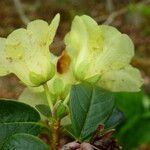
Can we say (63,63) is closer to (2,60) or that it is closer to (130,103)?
(2,60)

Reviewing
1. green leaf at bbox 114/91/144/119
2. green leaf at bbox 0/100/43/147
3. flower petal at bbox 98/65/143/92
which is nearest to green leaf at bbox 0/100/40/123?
green leaf at bbox 0/100/43/147

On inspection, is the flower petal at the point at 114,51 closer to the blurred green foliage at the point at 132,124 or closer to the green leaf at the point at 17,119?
the green leaf at the point at 17,119

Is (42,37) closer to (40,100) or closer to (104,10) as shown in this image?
(40,100)

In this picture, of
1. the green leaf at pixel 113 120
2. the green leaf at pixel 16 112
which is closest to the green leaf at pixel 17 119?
the green leaf at pixel 16 112

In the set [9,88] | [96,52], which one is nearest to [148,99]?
[9,88]

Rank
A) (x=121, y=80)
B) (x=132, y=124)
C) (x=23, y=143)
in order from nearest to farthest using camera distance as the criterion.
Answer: (x=23, y=143), (x=121, y=80), (x=132, y=124)

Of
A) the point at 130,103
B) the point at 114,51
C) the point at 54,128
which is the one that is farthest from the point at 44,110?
the point at 130,103

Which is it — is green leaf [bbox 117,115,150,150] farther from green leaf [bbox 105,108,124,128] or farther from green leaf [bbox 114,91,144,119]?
green leaf [bbox 105,108,124,128]
